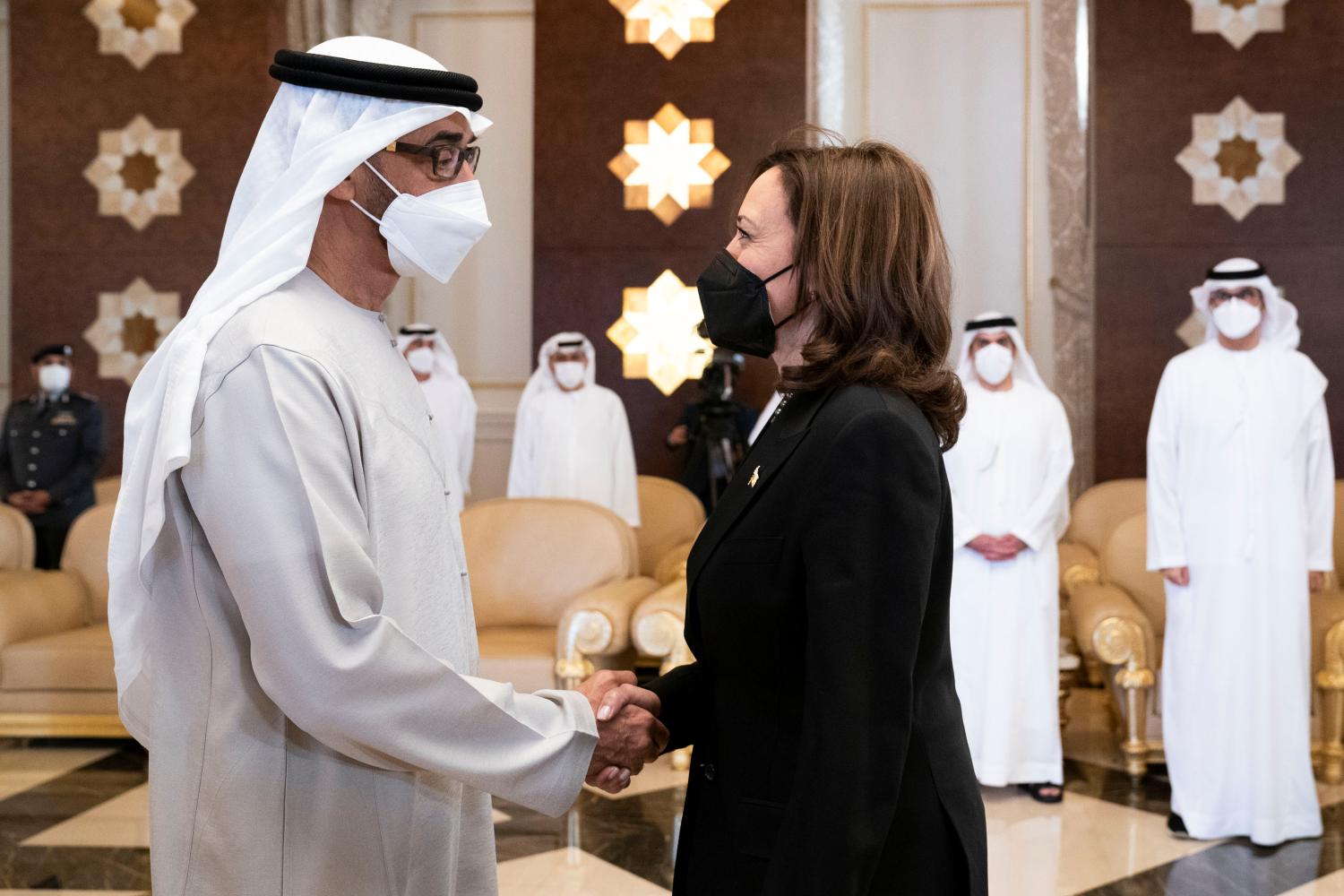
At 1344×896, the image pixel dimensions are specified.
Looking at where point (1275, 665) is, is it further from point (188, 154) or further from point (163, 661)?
point (188, 154)

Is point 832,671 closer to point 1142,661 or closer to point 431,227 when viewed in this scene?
point 431,227

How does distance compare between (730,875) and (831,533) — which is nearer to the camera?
(831,533)

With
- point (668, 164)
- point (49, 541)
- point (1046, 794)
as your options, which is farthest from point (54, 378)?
point (1046, 794)

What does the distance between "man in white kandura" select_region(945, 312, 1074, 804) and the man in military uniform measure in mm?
4321

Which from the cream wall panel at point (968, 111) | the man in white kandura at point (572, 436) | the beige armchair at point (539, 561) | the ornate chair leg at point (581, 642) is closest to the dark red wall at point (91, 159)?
the man in white kandura at point (572, 436)

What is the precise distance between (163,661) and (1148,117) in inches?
282

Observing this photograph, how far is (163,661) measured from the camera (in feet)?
4.43

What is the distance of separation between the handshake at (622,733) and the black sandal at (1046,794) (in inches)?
116

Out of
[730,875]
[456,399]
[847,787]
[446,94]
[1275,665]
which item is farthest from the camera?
[456,399]

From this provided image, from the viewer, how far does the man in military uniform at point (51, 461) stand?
623 centimetres

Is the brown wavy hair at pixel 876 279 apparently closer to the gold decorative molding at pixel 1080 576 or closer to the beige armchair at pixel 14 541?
the gold decorative molding at pixel 1080 576

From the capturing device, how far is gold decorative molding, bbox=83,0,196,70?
7.16 meters

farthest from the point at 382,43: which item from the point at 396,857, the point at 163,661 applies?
the point at 396,857

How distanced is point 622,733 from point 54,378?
19.8 ft
